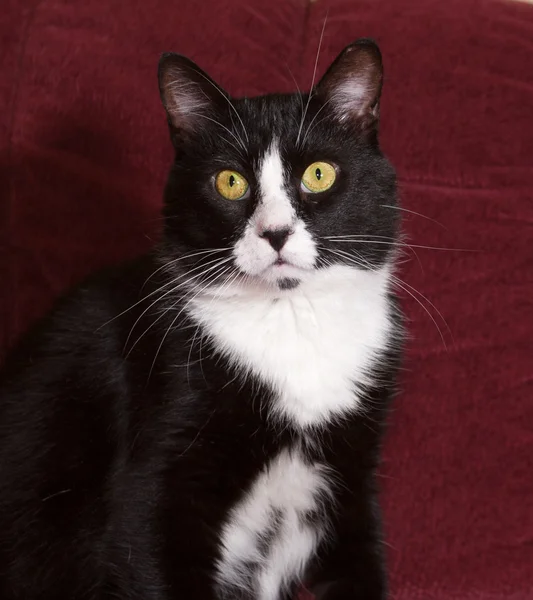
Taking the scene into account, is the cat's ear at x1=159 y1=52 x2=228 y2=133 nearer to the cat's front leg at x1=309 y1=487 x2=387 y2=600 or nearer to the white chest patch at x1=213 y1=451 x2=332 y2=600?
the white chest patch at x1=213 y1=451 x2=332 y2=600

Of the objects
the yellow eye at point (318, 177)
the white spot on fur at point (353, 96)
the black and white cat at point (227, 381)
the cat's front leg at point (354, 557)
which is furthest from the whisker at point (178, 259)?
the cat's front leg at point (354, 557)

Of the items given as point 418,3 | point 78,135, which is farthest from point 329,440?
point 418,3

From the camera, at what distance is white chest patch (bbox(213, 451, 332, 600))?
116cm

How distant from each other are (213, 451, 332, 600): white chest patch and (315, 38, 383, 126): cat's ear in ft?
1.81

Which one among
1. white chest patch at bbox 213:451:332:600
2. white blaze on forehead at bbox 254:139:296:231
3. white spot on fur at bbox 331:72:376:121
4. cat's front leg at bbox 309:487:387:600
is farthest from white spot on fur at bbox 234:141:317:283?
cat's front leg at bbox 309:487:387:600

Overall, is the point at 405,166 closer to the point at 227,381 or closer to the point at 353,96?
the point at 353,96

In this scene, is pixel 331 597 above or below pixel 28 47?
below

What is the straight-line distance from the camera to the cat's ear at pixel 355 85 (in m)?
1.15

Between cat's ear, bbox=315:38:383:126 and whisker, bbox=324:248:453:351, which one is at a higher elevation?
cat's ear, bbox=315:38:383:126

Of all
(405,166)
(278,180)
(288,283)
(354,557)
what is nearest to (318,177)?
(278,180)

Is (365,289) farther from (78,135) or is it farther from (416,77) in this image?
(78,135)

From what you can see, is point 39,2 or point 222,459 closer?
point 222,459

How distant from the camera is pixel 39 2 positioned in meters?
1.55

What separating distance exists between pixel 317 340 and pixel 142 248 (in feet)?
1.98
